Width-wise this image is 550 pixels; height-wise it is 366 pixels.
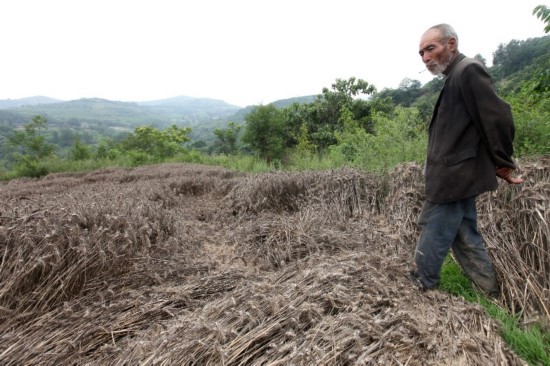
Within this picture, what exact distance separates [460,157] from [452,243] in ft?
2.30

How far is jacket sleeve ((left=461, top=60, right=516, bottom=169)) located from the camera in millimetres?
1869

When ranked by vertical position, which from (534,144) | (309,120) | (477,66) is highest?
(477,66)

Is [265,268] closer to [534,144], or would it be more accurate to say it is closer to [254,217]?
[254,217]

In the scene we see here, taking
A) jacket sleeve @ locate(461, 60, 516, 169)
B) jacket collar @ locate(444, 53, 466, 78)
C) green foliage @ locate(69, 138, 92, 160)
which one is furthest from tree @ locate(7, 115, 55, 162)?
jacket sleeve @ locate(461, 60, 516, 169)

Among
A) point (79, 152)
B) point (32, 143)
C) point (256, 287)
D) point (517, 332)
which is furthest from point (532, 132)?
point (32, 143)

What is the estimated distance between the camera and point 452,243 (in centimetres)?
229

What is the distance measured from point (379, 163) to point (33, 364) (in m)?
4.27

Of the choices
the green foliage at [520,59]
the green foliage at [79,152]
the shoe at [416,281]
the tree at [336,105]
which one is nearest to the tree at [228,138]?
the tree at [336,105]

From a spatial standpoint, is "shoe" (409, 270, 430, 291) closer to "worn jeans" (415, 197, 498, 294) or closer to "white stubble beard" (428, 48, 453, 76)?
"worn jeans" (415, 197, 498, 294)

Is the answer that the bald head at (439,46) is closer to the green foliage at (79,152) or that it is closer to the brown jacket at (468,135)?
the brown jacket at (468,135)

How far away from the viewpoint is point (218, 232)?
12.6ft

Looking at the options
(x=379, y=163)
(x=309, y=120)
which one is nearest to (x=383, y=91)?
(x=309, y=120)

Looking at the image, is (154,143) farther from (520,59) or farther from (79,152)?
(520,59)

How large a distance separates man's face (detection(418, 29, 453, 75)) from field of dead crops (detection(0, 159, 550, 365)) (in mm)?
1234
